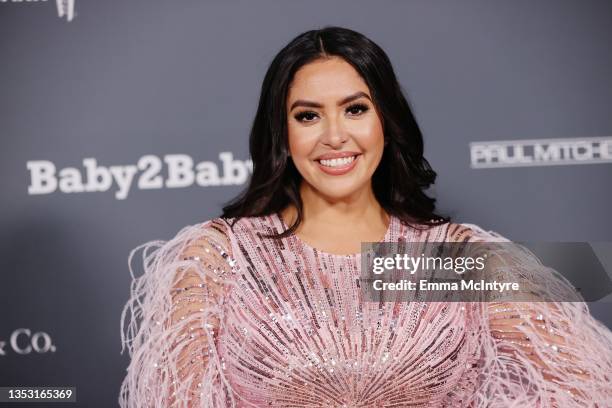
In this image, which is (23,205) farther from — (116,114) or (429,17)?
(429,17)

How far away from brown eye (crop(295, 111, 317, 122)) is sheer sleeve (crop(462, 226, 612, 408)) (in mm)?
503

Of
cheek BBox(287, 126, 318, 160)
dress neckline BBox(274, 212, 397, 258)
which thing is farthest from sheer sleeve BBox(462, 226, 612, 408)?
cheek BBox(287, 126, 318, 160)

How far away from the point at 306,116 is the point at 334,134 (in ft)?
0.29

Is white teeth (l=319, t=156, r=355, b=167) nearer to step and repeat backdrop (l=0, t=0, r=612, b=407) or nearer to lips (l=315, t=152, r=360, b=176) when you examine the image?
lips (l=315, t=152, r=360, b=176)

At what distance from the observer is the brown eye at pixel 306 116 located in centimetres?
170

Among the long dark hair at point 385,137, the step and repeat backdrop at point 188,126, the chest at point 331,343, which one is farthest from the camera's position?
the step and repeat backdrop at point 188,126

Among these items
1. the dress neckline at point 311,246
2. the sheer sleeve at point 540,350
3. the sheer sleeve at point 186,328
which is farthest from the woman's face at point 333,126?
the sheer sleeve at point 540,350

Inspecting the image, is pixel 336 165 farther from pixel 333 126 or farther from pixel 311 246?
pixel 311 246

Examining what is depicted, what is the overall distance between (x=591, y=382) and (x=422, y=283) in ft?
1.30

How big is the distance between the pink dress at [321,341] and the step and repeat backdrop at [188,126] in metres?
0.57

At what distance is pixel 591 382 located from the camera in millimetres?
1665

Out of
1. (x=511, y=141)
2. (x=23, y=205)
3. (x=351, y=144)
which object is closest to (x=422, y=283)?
(x=351, y=144)

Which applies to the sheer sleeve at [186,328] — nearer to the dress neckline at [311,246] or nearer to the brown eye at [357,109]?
the dress neckline at [311,246]

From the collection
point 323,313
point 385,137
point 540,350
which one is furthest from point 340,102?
point 540,350
